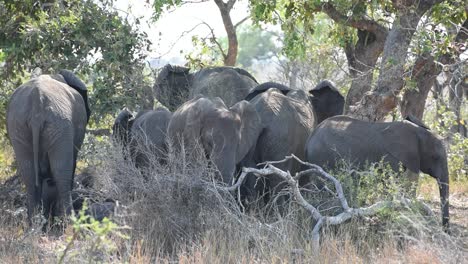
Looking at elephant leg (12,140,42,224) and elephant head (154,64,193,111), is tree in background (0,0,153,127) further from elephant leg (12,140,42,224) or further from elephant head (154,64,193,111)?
elephant leg (12,140,42,224)

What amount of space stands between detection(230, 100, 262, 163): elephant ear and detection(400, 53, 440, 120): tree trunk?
2386 mm

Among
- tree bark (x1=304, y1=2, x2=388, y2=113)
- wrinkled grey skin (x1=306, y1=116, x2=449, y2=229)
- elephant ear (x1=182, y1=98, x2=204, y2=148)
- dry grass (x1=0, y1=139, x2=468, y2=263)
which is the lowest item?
dry grass (x1=0, y1=139, x2=468, y2=263)

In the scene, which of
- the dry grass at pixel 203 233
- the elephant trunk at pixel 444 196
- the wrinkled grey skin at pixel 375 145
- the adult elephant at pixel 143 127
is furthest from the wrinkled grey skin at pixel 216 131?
the elephant trunk at pixel 444 196

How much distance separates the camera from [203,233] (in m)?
9.16

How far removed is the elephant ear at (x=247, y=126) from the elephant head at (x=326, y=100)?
2.57 metres

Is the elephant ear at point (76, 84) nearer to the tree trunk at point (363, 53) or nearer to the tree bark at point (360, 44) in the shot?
the tree bark at point (360, 44)

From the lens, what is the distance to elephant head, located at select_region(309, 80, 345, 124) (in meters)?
14.1

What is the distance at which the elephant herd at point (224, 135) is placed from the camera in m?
10.8

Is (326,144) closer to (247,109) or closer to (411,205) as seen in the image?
(247,109)

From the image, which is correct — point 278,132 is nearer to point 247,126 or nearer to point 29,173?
point 247,126

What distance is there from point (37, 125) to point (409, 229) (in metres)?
4.27

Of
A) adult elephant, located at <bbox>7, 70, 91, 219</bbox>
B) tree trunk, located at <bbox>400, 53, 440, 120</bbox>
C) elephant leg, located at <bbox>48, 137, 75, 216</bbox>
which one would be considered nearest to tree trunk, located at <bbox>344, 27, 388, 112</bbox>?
tree trunk, located at <bbox>400, 53, 440, 120</bbox>

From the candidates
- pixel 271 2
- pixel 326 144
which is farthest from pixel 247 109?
pixel 271 2

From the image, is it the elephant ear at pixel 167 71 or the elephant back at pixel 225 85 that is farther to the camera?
the elephant ear at pixel 167 71
